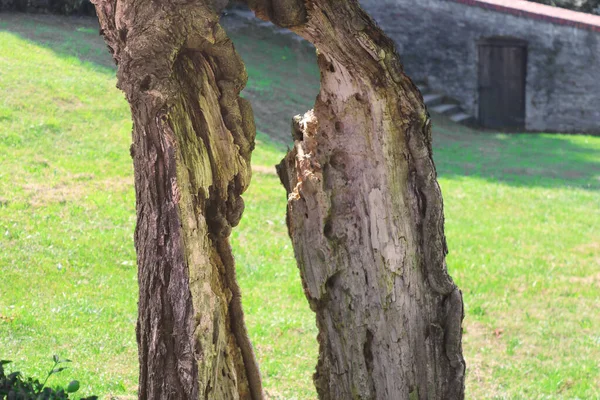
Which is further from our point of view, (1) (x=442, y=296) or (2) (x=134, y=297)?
(2) (x=134, y=297)

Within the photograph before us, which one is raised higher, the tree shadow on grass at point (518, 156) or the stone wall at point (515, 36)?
the stone wall at point (515, 36)

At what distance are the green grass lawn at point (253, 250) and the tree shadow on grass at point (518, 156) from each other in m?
0.08

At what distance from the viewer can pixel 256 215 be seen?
9680 millimetres

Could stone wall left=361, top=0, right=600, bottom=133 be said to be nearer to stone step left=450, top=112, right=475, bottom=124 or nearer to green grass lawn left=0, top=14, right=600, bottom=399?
stone step left=450, top=112, right=475, bottom=124

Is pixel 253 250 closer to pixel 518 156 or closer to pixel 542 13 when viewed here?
pixel 518 156

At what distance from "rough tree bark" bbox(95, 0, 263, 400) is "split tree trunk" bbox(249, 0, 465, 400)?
0.52 m

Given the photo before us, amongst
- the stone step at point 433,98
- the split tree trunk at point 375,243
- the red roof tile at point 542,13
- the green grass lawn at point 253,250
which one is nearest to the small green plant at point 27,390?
the green grass lawn at point 253,250

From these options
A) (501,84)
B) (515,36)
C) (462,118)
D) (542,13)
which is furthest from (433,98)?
(542,13)

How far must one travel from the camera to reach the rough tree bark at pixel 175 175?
11.2 feet

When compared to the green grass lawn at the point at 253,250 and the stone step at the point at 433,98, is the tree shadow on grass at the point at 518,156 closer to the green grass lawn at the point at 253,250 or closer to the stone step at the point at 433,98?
the green grass lawn at the point at 253,250

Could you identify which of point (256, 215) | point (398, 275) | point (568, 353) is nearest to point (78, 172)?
point (256, 215)

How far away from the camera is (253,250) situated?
8641 mm

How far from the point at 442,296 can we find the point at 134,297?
3897 mm

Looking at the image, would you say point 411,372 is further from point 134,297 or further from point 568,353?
point 134,297
